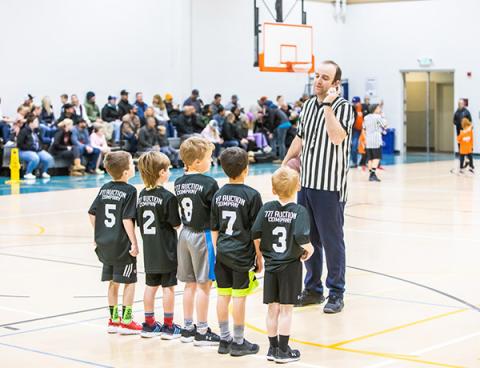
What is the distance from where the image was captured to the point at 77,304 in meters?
8.34

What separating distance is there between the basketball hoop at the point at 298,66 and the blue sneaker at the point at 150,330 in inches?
823

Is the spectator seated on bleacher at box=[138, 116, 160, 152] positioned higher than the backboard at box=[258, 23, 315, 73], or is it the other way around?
the backboard at box=[258, 23, 315, 73]

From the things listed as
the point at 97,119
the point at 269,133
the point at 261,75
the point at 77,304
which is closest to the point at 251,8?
the point at 261,75

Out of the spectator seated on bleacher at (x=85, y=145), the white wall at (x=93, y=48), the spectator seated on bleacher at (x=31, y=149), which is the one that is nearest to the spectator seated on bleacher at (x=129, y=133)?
the spectator seated on bleacher at (x=85, y=145)

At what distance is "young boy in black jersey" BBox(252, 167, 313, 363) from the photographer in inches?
253

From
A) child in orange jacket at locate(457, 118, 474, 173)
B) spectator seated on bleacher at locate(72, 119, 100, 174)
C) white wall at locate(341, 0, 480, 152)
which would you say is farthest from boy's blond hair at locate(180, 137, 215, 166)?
white wall at locate(341, 0, 480, 152)

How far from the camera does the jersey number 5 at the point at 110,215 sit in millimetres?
7203

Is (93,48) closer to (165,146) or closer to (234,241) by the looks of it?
(165,146)

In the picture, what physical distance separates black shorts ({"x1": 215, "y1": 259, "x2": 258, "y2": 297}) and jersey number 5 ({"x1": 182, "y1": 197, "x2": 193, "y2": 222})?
454mm

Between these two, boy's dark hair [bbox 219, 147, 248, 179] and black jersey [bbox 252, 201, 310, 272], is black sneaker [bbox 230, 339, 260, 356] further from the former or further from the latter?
boy's dark hair [bbox 219, 147, 248, 179]

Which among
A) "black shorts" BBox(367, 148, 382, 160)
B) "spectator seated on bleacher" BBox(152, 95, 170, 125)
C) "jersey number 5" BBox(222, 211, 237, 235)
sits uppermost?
"spectator seated on bleacher" BBox(152, 95, 170, 125)

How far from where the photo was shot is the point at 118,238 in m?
7.18

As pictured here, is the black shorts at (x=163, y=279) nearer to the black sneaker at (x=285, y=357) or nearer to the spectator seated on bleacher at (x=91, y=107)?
the black sneaker at (x=285, y=357)

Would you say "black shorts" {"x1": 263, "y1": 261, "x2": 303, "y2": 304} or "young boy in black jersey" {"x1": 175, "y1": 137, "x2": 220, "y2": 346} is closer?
"black shorts" {"x1": 263, "y1": 261, "x2": 303, "y2": 304}
